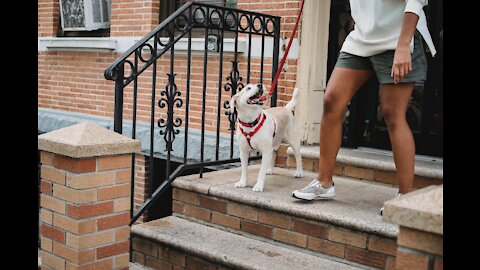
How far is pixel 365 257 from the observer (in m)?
3.25

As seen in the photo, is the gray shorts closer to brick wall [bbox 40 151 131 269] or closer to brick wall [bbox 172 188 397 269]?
brick wall [bbox 172 188 397 269]

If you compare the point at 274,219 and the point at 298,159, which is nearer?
the point at 274,219

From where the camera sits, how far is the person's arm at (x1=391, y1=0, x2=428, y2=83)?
10.2ft

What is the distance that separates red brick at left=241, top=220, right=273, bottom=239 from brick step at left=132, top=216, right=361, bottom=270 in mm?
60

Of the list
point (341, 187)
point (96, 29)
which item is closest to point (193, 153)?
point (341, 187)

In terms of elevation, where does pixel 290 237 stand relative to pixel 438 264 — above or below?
below

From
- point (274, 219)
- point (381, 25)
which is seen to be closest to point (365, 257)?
point (274, 219)

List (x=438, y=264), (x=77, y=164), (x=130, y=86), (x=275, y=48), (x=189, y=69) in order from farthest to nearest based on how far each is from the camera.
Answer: (x=130, y=86)
(x=275, y=48)
(x=189, y=69)
(x=77, y=164)
(x=438, y=264)

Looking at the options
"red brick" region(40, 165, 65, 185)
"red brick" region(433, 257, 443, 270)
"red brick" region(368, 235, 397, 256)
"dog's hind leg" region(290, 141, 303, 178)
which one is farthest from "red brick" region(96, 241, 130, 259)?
"red brick" region(433, 257, 443, 270)

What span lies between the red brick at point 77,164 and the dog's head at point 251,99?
1.14 metres

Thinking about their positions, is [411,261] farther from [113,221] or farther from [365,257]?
[113,221]

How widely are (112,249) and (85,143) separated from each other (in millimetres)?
685

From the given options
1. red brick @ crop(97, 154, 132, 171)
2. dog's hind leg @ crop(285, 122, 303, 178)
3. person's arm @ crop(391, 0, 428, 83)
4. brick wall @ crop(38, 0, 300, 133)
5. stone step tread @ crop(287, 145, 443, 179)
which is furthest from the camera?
brick wall @ crop(38, 0, 300, 133)
